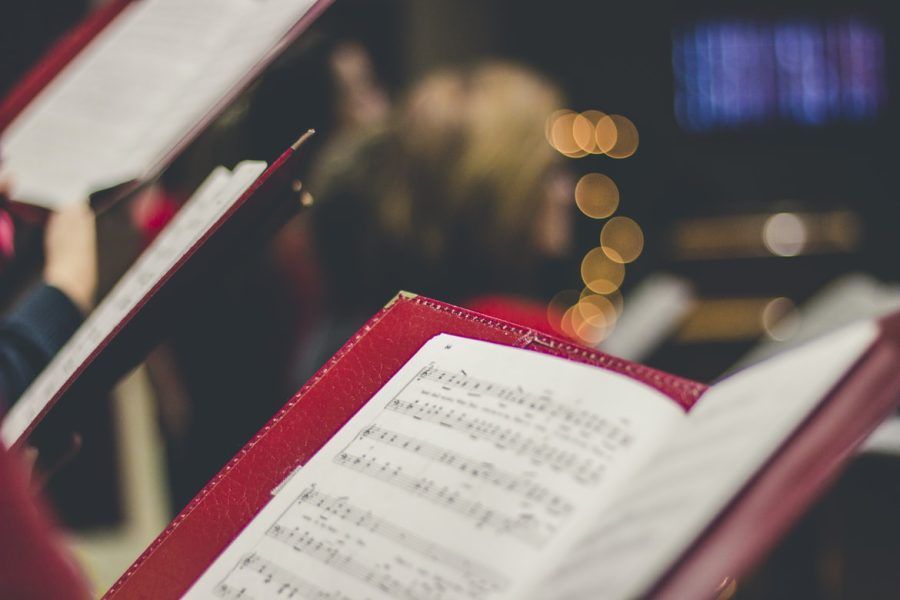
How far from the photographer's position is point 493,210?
167 cm

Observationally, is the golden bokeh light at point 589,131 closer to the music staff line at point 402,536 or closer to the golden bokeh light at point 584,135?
the golden bokeh light at point 584,135

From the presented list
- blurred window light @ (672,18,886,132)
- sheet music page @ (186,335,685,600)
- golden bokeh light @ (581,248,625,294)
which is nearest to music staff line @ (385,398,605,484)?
sheet music page @ (186,335,685,600)

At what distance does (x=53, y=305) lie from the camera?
98 centimetres

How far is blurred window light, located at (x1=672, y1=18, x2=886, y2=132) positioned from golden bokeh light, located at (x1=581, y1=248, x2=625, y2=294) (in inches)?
32.2

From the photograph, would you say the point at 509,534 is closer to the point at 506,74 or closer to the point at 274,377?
the point at 506,74

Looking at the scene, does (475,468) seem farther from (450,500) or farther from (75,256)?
(75,256)

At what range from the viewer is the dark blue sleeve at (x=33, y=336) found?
957 mm

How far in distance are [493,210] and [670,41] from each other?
2.82 metres

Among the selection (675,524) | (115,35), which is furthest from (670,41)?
(675,524)

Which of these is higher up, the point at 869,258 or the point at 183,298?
the point at 183,298

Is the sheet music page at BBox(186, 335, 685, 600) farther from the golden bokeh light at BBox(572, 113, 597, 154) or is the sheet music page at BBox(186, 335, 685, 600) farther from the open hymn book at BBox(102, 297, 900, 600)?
the golden bokeh light at BBox(572, 113, 597, 154)

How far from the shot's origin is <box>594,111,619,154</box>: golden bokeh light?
12.8 feet

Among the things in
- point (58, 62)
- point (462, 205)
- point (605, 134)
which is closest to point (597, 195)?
point (605, 134)

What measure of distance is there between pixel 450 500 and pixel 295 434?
190 mm
